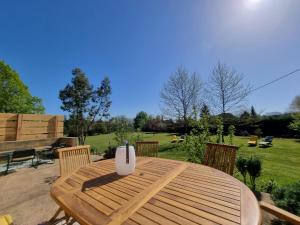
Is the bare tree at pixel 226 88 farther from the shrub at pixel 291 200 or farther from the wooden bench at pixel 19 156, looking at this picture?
the wooden bench at pixel 19 156

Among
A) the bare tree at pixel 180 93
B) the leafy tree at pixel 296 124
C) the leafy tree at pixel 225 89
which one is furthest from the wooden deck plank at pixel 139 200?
the bare tree at pixel 180 93

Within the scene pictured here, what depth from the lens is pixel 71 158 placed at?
2242mm

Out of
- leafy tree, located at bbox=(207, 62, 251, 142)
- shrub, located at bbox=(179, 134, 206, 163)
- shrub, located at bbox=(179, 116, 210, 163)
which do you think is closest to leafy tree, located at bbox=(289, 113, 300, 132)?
shrub, located at bbox=(179, 116, 210, 163)

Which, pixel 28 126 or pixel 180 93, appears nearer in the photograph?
pixel 28 126

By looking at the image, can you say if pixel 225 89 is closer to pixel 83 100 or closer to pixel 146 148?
pixel 83 100

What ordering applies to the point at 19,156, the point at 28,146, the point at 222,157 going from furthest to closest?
the point at 28,146 → the point at 19,156 → the point at 222,157

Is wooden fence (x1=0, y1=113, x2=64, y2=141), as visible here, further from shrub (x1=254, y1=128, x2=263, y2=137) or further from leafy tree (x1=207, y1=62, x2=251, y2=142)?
shrub (x1=254, y1=128, x2=263, y2=137)

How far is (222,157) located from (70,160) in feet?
6.93

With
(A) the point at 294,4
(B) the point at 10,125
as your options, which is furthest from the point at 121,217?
(A) the point at 294,4

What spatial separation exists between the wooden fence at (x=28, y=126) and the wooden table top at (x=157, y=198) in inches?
239

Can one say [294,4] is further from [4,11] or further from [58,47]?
[4,11]

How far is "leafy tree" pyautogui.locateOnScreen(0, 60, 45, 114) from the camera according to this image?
1093cm

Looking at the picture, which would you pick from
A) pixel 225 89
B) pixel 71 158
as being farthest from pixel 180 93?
pixel 71 158

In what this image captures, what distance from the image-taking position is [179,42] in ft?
23.0
